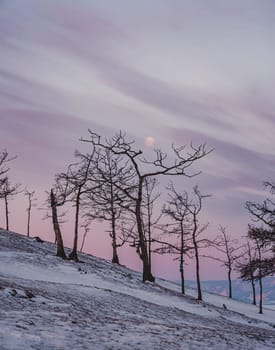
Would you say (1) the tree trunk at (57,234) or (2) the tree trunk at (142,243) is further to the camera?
(1) the tree trunk at (57,234)

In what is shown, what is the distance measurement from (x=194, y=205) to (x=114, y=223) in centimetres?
1017

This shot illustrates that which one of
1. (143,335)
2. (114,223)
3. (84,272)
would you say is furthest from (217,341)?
(114,223)

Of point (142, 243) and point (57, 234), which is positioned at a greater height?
point (142, 243)

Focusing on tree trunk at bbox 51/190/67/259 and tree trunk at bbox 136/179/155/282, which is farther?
tree trunk at bbox 51/190/67/259

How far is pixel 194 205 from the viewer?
34.6 meters

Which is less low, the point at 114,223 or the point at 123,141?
the point at 123,141

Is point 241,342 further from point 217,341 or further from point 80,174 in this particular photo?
point 80,174

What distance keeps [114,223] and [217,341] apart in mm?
33113

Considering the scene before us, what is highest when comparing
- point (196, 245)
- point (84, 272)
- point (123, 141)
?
point (123, 141)

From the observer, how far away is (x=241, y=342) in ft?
27.7

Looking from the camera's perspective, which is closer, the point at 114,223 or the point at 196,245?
the point at 196,245

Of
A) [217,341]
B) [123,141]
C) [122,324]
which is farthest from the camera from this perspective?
[123,141]

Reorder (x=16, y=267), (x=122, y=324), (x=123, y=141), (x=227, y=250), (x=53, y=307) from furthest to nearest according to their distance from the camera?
(x=227, y=250)
(x=123, y=141)
(x=16, y=267)
(x=53, y=307)
(x=122, y=324)

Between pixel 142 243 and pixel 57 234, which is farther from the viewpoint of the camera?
pixel 57 234
